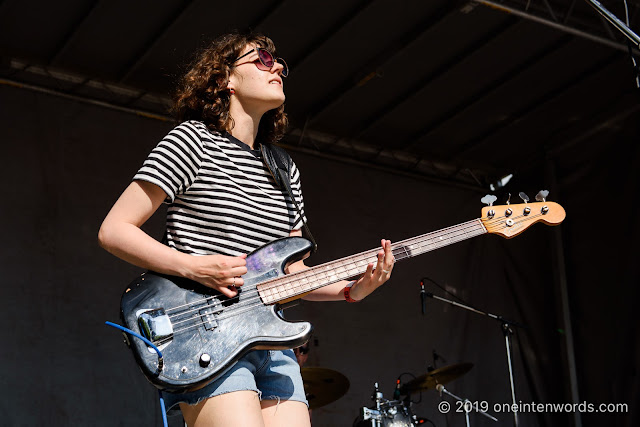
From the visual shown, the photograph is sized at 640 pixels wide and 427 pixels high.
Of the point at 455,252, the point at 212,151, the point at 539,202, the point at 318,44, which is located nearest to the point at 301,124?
the point at 318,44

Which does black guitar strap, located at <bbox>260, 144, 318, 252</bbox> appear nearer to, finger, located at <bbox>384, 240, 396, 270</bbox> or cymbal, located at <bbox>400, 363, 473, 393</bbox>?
finger, located at <bbox>384, 240, 396, 270</bbox>

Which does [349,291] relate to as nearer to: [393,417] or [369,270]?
[369,270]

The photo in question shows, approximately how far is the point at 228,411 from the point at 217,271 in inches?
16.5

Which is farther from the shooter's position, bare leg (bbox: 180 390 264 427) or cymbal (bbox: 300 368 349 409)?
cymbal (bbox: 300 368 349 409)

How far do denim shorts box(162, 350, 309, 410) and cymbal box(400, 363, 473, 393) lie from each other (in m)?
4.16

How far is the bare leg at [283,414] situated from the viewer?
2303mm

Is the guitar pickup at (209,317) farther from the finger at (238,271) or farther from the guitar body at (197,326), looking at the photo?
the finger at (238,271)

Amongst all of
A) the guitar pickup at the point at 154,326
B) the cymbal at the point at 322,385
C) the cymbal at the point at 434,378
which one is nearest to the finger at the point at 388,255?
the guitar pickup at the point at 154,326

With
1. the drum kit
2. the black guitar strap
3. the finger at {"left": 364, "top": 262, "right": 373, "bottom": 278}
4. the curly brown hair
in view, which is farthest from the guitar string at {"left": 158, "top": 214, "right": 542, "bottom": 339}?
the drum kit

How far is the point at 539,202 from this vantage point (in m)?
3.18

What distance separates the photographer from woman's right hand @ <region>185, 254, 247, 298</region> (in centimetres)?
224

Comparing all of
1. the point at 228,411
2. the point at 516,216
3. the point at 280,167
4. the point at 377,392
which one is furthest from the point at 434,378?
the point at 228,411

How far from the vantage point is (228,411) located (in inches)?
83.0

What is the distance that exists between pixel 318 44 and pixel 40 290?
3.12 metres
